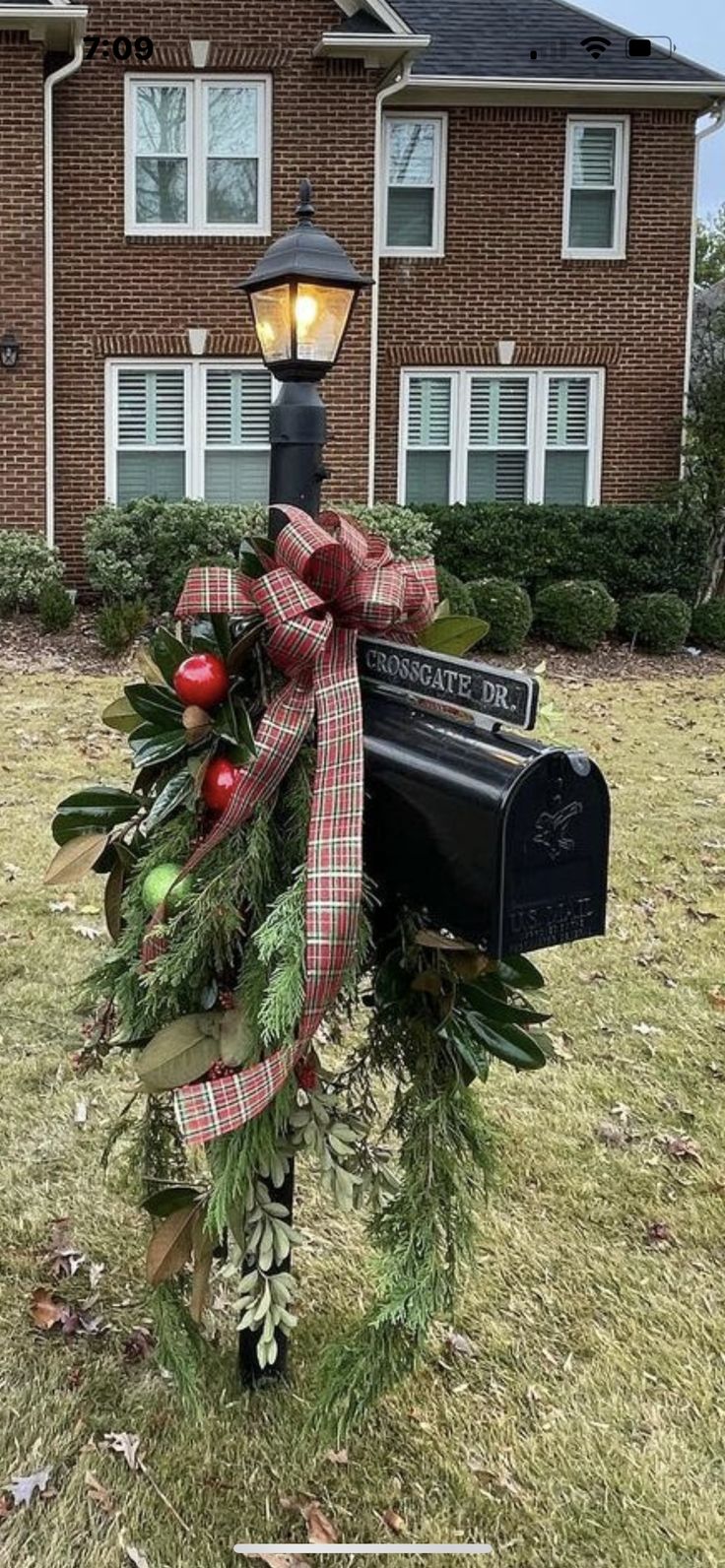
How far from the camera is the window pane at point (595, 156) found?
543 inches

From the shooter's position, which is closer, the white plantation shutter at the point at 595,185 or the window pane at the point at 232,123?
the window pane at the point at 232,123

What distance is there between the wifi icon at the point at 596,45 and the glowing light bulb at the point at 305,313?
523 inches

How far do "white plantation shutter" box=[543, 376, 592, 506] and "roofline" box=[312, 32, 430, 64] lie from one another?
11.8 feet

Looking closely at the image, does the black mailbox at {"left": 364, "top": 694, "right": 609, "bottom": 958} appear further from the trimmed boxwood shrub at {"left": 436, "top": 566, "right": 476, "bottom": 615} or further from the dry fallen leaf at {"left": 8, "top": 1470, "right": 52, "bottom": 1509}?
the trimmed boxwood shrub at {"left": 436, "top": 566, "right": 476, "bottom": 615}

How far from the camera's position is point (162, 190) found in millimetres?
12914

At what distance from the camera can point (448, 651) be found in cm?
216

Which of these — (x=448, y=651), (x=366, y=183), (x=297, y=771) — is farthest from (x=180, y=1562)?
(x=366, y=183)

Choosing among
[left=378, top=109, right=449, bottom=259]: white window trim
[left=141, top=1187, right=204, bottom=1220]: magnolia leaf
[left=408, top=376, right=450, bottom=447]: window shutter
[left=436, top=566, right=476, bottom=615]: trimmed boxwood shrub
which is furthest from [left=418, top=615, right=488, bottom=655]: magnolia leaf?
[left=378, top=109, right=449, bottom=259]: white window trim

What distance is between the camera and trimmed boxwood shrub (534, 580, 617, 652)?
12352 mm

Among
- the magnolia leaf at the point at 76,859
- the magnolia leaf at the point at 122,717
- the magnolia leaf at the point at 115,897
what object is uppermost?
the magnolia leaf at the point at 122,717

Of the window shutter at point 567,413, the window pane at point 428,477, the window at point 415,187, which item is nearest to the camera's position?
the window at point 415,187

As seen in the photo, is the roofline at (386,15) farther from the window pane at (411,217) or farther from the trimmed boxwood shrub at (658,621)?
the trimmed boxwood shrub at (658,621)

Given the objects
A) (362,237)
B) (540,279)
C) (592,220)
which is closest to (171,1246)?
(362,237)

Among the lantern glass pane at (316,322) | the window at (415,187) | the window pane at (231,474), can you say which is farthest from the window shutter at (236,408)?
the lantern glass pane at (316,322)
